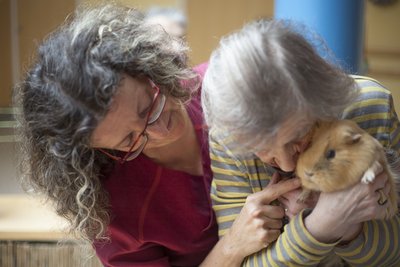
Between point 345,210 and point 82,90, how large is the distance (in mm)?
566

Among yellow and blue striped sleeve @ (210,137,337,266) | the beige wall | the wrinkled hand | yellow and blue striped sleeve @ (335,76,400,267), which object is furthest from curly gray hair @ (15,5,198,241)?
the beige wall

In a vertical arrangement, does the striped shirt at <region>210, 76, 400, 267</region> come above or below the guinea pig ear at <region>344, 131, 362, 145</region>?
below

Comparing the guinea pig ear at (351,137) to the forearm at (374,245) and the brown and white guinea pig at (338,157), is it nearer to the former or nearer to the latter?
the brown and white guinea pig at (338,157)

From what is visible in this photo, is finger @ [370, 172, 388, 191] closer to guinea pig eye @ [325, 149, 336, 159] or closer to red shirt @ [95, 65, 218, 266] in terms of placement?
guinea pig eye @ [325, 149, 336, 159]

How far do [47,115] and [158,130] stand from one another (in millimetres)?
237

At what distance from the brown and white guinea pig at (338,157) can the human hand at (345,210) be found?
0.03 metres

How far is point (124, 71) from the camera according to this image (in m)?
1.08

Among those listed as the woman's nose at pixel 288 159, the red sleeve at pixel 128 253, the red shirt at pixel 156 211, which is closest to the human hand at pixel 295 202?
the woman's nose at pixel 288 159

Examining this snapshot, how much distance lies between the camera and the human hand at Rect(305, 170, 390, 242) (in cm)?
96

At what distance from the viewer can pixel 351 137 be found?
35.0 inches

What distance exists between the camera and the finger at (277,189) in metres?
1.04

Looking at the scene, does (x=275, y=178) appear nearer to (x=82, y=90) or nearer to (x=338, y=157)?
(x=338, y=157)

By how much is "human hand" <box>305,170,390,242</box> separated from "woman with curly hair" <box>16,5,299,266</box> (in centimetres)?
8

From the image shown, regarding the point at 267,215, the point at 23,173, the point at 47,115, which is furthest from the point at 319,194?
the point at 23,173
